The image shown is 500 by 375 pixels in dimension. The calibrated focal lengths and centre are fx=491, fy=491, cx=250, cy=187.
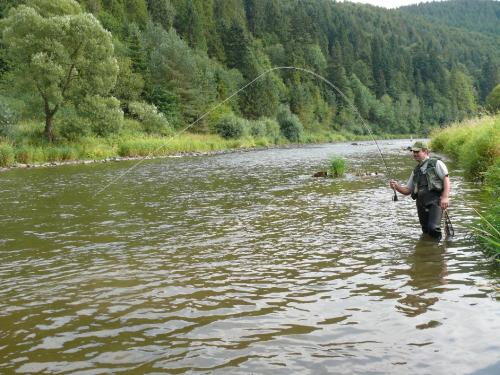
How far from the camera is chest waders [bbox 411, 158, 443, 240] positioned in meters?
8.85

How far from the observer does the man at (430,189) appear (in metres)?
8.77

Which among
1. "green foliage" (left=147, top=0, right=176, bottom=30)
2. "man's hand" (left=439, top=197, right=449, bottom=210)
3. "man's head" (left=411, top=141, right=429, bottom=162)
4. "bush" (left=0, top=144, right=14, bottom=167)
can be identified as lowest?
"man's hand" (left=439, top=197, right=449, bottom=210)

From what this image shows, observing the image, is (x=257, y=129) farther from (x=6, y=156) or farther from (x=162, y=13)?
(x=162, y=13)

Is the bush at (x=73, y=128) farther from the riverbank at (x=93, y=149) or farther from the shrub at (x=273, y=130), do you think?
the shrub at (x=273, y=130)

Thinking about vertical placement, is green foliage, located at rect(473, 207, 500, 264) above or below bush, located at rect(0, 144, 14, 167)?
below

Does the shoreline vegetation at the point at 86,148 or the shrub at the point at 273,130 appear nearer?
the shoreline vegetation at the point at 86,148

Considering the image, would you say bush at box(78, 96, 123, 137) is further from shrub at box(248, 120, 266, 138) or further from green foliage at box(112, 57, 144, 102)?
shrub at box(248, 120, 266, 138)

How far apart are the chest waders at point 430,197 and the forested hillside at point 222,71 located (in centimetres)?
1453

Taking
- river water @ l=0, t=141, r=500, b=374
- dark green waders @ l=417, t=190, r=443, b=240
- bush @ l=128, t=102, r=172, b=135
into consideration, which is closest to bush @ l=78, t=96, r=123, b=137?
bush @ l=128, t=102, r=172, b=135

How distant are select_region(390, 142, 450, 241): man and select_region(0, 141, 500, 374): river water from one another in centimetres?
40

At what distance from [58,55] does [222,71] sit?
2079 inches

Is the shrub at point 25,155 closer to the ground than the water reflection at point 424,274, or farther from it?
farther from it

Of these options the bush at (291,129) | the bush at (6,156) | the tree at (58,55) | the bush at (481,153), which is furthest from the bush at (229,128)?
the bush at (481,153)

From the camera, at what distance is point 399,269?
7148 millimetres
